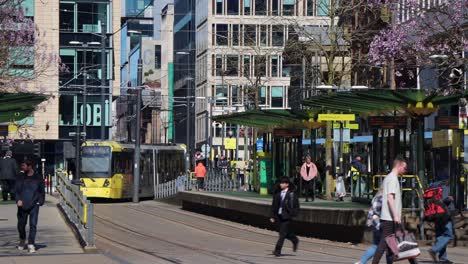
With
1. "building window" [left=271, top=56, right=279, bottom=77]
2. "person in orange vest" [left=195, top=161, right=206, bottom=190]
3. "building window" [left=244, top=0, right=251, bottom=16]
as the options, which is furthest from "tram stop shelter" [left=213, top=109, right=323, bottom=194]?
"building window" [left=244, top=0, right=251, bottom=16]

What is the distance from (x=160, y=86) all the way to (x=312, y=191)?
126 m

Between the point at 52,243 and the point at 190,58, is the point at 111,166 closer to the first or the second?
the point at 52,243

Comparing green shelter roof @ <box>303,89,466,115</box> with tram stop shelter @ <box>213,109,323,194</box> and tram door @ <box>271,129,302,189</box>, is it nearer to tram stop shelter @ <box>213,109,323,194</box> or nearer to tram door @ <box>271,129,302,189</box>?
tram stop shelter @ <box>213,109,323,194</box>

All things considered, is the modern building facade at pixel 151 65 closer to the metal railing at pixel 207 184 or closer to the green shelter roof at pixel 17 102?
the metal railing at pixel 207 184

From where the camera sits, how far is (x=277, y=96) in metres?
115

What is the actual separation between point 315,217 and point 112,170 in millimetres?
28639

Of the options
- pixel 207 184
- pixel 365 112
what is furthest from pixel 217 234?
pixel 207 184

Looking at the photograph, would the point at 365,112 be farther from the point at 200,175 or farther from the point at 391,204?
the point at 200,175

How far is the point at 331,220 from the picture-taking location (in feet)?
92.8

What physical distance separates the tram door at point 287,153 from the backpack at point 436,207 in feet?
66.7

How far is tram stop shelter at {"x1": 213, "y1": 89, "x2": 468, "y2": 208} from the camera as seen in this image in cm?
2802

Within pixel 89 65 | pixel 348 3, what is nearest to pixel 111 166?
pixel 348 3

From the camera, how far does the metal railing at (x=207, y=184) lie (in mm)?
54531

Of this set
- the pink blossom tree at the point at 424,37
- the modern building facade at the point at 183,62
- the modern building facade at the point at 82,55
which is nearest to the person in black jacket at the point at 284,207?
the pink blossom tree at the point at 424,37
